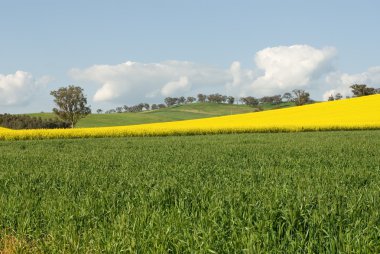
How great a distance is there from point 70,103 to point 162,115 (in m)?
64.0

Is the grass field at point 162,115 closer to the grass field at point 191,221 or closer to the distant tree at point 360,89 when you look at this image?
the distant tree at point 360,89

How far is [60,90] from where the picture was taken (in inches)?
4090

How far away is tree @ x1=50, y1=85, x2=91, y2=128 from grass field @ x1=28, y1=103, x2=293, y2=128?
23.5 meters

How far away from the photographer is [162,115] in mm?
165500

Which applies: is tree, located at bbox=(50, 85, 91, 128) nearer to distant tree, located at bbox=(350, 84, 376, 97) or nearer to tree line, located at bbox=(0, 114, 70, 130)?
tree line, located at bbox=(0, 114, 70, 130)

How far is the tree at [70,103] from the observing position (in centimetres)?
10338

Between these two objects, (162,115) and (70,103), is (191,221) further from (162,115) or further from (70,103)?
(162,115)

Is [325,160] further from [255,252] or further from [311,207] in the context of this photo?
[255,252]

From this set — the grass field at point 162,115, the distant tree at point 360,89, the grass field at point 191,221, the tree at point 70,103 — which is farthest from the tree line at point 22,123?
the grass field at point 191,221

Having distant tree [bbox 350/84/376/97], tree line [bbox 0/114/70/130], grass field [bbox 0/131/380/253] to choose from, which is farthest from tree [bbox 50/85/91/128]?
grass field [bbox 0/131/380/253]

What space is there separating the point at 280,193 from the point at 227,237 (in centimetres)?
219

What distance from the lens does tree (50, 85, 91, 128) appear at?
339ft

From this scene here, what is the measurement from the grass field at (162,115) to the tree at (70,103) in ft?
77.0

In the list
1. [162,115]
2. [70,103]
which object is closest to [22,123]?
[70,103]
